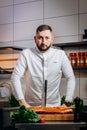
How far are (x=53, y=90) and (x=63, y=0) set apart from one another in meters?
2.63

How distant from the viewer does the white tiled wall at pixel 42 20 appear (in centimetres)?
545

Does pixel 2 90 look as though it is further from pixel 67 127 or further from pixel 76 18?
pixel 67 127

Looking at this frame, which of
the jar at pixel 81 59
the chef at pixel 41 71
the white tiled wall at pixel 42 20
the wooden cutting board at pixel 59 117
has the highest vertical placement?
the white tiled wall at pixel 42 20

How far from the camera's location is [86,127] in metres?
2.03

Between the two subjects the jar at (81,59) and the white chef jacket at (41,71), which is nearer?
the white chef jacket at (41,71)

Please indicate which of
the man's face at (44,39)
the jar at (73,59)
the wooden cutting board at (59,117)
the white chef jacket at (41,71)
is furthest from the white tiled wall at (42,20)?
the wooden cutting board at (59,117)

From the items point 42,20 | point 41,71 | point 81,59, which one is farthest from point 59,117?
point 42,20

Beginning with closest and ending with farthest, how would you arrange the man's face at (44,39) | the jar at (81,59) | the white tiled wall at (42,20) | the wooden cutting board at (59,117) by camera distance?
the wooden cutting board at (59,117)
the man's face at (44,39)
the jar at (81,59)
the white tiled wall at (42,20)

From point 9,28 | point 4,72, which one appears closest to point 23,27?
point 9,28

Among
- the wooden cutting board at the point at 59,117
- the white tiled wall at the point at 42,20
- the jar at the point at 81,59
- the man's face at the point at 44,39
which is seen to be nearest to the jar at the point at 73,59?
the jar at the point at 81,59

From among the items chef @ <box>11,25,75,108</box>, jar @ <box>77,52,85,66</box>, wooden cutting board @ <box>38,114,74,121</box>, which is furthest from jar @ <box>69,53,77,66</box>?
wooden cutting board @ <box>38,114,74,121</box>

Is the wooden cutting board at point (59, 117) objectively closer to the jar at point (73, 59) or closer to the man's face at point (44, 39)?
the man's face at point (44, 39)

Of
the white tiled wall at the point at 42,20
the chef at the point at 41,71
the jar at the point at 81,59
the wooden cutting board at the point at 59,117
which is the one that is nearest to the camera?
the wooden cutting board at the point at 59,117

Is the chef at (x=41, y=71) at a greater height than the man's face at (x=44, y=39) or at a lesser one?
lesser
